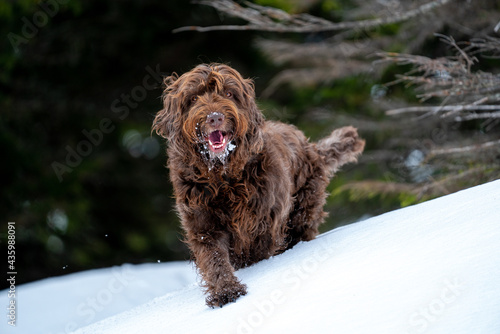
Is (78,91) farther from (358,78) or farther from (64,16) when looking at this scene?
(358,78)

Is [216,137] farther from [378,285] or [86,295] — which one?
[86,295]

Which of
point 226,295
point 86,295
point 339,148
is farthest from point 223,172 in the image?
point 86,295

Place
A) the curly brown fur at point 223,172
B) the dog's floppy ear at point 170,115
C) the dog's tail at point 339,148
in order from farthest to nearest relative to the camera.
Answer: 1. the dog's tail at point 339,148
2. the dog's floppy ear at point 170,115
3. the curly brown fur at point 223,172

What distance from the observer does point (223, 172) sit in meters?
4.58

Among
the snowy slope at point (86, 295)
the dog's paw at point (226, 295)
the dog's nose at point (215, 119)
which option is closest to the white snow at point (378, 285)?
the dog's paw at point (226, 295)

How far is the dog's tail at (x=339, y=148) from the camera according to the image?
6.19 m

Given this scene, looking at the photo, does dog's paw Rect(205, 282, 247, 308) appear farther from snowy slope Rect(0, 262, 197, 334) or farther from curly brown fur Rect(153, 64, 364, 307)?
snowy slope Rect(0, 262, 197, 334)

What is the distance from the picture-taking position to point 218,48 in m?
14.5

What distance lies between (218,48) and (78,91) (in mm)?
3815

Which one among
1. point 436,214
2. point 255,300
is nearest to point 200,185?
point 255,300

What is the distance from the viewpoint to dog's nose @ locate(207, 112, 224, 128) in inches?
169

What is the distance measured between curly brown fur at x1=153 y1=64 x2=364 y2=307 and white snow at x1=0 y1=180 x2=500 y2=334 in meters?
0.28

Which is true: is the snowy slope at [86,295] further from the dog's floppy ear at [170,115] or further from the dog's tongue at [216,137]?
the dog's tongue at [216,137]

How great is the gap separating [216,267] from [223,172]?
31.7 inches
